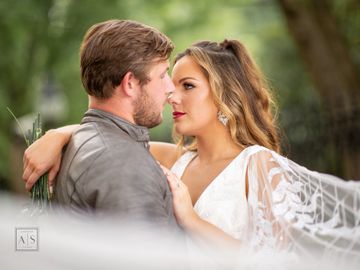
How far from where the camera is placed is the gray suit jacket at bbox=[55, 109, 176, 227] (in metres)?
2.44

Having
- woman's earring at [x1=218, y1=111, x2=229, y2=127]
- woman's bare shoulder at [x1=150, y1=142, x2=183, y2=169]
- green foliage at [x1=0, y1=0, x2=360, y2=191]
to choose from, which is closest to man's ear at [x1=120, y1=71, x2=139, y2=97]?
woman's earring at [x1=218, y1=111, x2=229, y2=127]

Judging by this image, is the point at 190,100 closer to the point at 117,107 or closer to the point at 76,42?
the point at 117,107

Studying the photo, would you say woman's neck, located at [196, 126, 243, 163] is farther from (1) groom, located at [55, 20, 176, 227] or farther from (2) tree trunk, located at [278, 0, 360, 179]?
(2) tree trunk, located at [278, 0, 360, 179]

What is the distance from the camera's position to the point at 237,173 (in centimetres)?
348

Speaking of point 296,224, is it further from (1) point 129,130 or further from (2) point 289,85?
(2) point 289,85

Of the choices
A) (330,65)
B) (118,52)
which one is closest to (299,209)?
(118,52)

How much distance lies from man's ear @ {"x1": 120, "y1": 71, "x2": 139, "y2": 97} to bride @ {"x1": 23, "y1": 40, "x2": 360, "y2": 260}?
0.42 m

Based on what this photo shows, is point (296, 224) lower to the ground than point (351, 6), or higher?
lower

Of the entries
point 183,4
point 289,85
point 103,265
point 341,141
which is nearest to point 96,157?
point 103,265

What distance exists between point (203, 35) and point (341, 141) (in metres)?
4.95

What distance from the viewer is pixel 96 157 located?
101 inches

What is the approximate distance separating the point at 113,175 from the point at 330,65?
5.64 m

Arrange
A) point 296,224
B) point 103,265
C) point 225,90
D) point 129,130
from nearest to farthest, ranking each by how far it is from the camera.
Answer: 1. point 103,265
2. point 129,130
3. point 296,224
4. point 225,90

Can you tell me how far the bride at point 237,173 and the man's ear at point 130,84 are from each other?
0.42 meters
